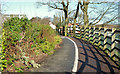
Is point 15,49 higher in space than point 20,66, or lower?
higher

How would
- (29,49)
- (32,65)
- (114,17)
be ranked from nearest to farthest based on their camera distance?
(32,65) < (29,49) < (114,17)

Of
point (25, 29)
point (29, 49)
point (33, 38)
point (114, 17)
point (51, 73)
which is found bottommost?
point (51, 73)

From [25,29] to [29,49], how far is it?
106 centimetres

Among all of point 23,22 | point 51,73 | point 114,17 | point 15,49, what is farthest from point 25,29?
point 114,17

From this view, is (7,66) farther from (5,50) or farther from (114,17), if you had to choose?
(114,17)

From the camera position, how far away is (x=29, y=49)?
6680 millimetres

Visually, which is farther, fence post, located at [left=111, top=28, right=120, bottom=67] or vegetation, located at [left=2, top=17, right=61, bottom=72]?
fence post, located at [left=111, top=28, right=120, bottom=67]

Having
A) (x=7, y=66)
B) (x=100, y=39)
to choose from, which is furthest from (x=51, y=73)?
(x=100, y=39)

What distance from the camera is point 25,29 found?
690cm

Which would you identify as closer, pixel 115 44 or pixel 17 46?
pixel 17 46

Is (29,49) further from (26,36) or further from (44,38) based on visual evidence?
(44,38)

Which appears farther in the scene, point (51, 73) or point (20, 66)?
point (20, 66)

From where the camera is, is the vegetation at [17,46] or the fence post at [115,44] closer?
the vegetation at [17,46]

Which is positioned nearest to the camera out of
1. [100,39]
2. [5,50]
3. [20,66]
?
[5,50]
